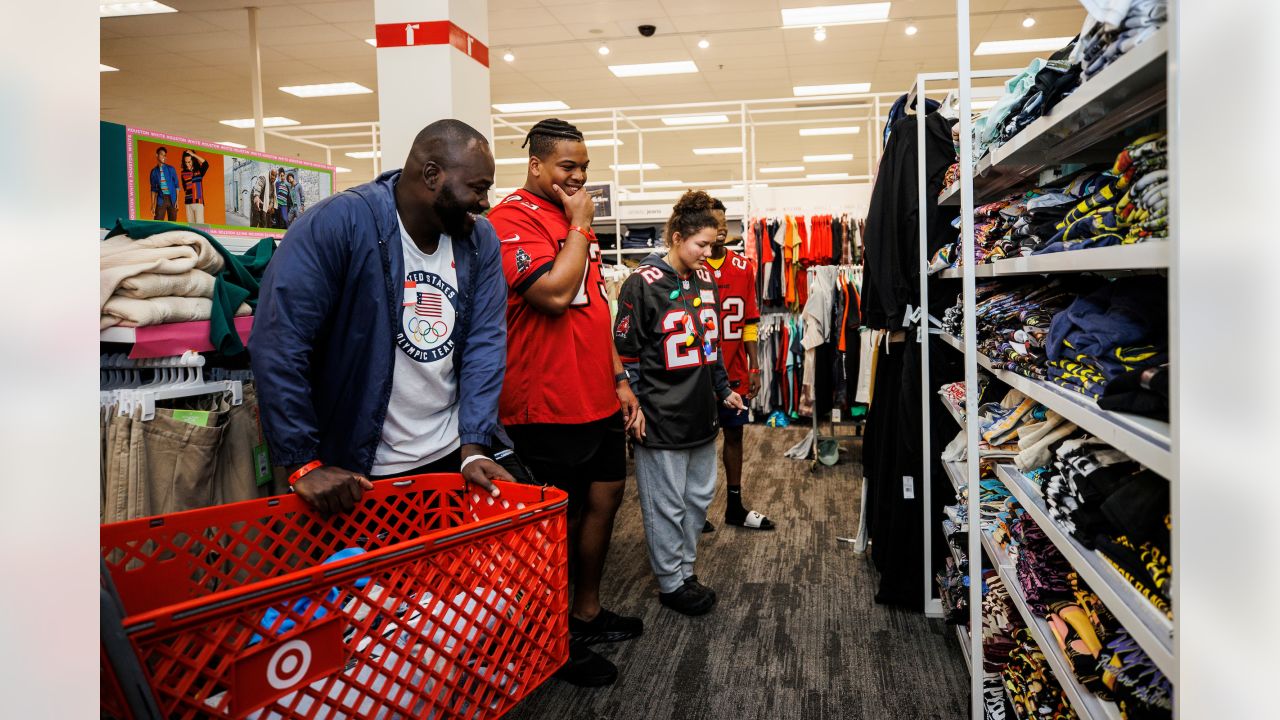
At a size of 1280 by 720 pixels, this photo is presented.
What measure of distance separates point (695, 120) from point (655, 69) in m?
2.73

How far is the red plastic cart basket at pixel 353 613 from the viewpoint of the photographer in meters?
1.03

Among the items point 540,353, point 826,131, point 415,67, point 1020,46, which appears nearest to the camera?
point 540,353

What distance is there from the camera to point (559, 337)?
9.01 ft

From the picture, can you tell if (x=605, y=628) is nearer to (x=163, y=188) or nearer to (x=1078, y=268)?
(x=163, y=188)

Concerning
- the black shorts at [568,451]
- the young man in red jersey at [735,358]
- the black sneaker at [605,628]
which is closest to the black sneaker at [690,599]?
the black sneaker at [605,628]

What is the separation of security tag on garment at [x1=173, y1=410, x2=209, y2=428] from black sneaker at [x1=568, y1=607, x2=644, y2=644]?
147 centimetres

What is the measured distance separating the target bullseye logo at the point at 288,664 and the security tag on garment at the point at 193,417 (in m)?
1.03

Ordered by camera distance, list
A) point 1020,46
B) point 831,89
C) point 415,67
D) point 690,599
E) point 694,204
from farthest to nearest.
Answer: point 831,89 < point 1020,46 < point 415,67 < point 694,204 < point 690,599

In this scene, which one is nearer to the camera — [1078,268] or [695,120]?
[1078,268]

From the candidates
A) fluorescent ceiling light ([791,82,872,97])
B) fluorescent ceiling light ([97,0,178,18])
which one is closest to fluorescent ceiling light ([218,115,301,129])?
fluorescent ceiling light ([97,0,178,18])

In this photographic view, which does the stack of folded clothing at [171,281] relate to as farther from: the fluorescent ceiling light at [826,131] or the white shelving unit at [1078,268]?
the fluorescent ceiling light at [826,131]

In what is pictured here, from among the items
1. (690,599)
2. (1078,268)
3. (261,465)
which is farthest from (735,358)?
(1078,268)

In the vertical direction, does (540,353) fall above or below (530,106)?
below
